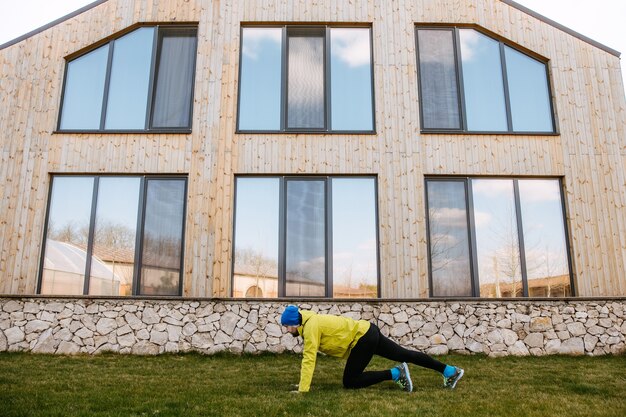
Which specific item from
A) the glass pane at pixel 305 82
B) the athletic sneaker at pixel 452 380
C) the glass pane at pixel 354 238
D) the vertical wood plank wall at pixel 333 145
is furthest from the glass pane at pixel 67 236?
the athletic sneaker at pixel 452 380

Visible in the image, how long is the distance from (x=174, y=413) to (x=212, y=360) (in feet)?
15.1

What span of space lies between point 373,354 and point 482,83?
27.5 ft

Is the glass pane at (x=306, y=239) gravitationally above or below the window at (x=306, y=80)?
below

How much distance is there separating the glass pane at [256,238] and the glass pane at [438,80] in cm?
403

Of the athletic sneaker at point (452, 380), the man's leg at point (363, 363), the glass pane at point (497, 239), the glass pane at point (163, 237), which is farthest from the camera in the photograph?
the glass pane at point (497, 239)

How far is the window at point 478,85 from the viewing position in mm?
12211

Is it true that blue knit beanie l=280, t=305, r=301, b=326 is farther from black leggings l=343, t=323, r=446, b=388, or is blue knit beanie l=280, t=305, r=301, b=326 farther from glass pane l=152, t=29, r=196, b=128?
glass pane l=152, t=29, r=196, b=128

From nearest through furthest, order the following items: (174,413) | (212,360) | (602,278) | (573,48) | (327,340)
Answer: (174,413)
(327,340)
(212,360)
(602,278)
(573,48)

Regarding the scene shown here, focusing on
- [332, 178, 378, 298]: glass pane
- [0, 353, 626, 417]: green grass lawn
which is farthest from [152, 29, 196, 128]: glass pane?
[0, 353, 626, 417]: green grass lawn

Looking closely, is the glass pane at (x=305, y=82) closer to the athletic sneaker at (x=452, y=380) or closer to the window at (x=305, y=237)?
the window at (x=305, y=237)

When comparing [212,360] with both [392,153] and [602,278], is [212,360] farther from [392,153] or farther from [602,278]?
[602,278]

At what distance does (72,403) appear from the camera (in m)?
5.93

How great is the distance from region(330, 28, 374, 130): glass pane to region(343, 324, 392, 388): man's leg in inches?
258

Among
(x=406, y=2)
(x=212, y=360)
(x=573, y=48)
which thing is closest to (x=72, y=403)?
(x=212, y=360)
